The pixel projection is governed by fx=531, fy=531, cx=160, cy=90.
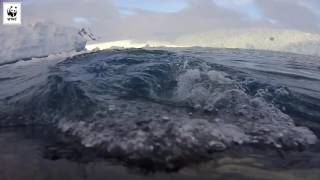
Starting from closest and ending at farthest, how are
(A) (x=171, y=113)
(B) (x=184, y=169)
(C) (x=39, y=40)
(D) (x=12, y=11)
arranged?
(B) (x=184, y=169) < (A) (x=171, y=113) < (D) (x=12, y=11) < (C) (x=39, y=40)

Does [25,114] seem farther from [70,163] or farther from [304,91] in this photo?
[304,91]

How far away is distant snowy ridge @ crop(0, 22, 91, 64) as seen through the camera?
21312 mm

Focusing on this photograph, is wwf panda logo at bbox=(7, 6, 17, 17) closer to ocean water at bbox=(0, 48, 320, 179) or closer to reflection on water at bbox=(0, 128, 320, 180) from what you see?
ocean water at bbox=(0, 48, 320, 179)

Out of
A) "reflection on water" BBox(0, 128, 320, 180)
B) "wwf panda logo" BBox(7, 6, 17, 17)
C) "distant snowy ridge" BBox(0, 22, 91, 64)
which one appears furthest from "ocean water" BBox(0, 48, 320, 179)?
"distant snowy ridge" BBox(0, 22, 91, 64)

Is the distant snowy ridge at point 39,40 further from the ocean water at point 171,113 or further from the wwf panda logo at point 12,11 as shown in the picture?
the ocean water at point 171,113

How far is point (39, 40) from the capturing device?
22.8 meters

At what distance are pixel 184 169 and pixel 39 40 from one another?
63.5 ft

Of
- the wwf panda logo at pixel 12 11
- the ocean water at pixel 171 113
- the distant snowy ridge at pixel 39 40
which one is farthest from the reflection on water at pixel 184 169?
the distant snowy ridge at pixel 39 40

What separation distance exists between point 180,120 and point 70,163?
143cm

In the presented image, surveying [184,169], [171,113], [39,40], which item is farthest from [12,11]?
[184,169]

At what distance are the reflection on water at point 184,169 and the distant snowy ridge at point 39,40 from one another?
16.5 meters

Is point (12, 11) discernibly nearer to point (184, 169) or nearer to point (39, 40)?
point (39, 40)

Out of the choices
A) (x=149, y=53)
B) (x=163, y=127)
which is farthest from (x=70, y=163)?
(x=149, y=53)

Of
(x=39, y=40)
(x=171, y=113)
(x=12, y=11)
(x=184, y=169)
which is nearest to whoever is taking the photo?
(x=184, y=169)
